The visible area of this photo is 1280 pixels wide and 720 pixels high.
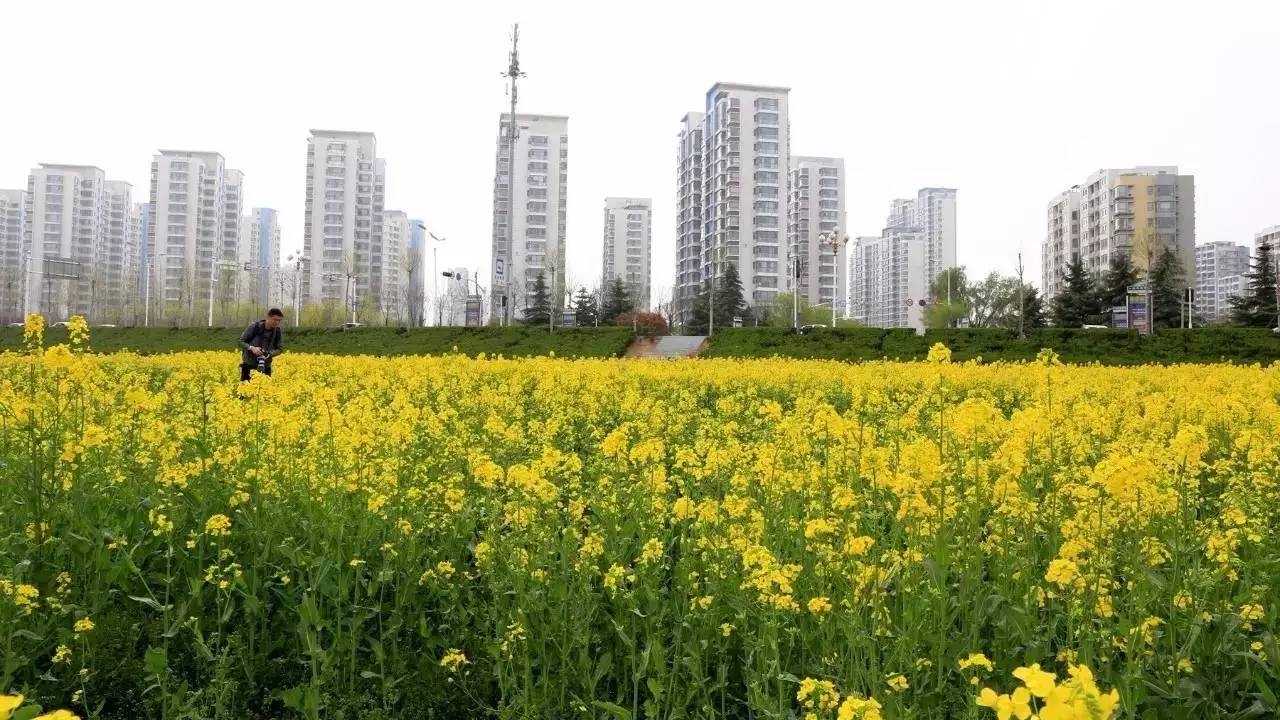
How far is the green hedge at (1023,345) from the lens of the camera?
22953mm

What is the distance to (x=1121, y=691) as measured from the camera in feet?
7.59

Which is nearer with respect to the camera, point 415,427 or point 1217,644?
point 1217,644

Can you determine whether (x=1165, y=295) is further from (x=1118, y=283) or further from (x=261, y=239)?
(x=261, y=239)

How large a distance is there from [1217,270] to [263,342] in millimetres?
122166

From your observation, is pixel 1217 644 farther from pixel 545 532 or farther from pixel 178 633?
pixel 178 633

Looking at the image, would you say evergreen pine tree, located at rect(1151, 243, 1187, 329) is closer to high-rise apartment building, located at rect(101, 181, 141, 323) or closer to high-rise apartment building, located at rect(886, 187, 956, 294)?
high-rise apartment building, located at rect(886, 187, 956, 294)

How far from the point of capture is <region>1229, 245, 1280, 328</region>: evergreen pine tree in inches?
1582

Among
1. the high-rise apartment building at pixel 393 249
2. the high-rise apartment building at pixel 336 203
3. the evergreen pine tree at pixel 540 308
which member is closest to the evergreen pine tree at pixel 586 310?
the evergreen pine tree at pixel 540 308

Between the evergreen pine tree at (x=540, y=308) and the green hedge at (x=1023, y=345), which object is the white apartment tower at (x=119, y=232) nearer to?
the evergreen pine tree at (x=540, y=308)

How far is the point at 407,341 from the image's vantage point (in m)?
29.7

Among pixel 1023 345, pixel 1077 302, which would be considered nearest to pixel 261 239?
pixel 1077 302

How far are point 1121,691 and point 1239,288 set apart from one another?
11234 centimetres

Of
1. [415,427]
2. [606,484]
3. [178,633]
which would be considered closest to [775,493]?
[606,484]

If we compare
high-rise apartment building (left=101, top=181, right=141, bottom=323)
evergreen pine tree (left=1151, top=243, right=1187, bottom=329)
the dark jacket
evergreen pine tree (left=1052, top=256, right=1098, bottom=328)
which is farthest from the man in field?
high-rise apartment building (left=101, top=181, right=141, bottom=323)
